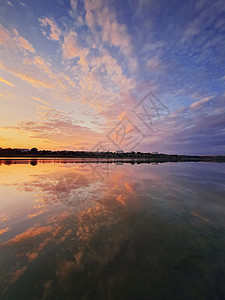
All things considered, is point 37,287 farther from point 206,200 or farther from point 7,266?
point 206,200

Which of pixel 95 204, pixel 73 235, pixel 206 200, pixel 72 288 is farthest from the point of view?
pixel 206 200

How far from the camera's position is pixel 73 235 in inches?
217

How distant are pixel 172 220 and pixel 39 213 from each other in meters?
7.19

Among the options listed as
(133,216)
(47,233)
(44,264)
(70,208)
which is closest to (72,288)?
(44,264)

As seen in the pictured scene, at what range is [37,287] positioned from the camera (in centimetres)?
334

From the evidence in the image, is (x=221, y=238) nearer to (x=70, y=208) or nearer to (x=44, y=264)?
(x=44, y=264)

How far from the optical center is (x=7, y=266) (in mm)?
3971

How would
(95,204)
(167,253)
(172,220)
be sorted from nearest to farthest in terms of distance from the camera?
1. (167,253)
2. (172,220)
3. (95,204)

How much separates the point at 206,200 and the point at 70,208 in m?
9.98

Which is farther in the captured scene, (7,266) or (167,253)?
(167,253)

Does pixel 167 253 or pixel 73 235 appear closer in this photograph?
pixel 167 253

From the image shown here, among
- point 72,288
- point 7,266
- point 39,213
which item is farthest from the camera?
point 39,213

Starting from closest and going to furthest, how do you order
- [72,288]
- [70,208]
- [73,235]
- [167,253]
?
[72,288] → [167,253] → [73,235] → [70,208]

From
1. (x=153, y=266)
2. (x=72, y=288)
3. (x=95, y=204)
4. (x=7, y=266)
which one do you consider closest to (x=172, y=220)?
(x=153, y=266)
